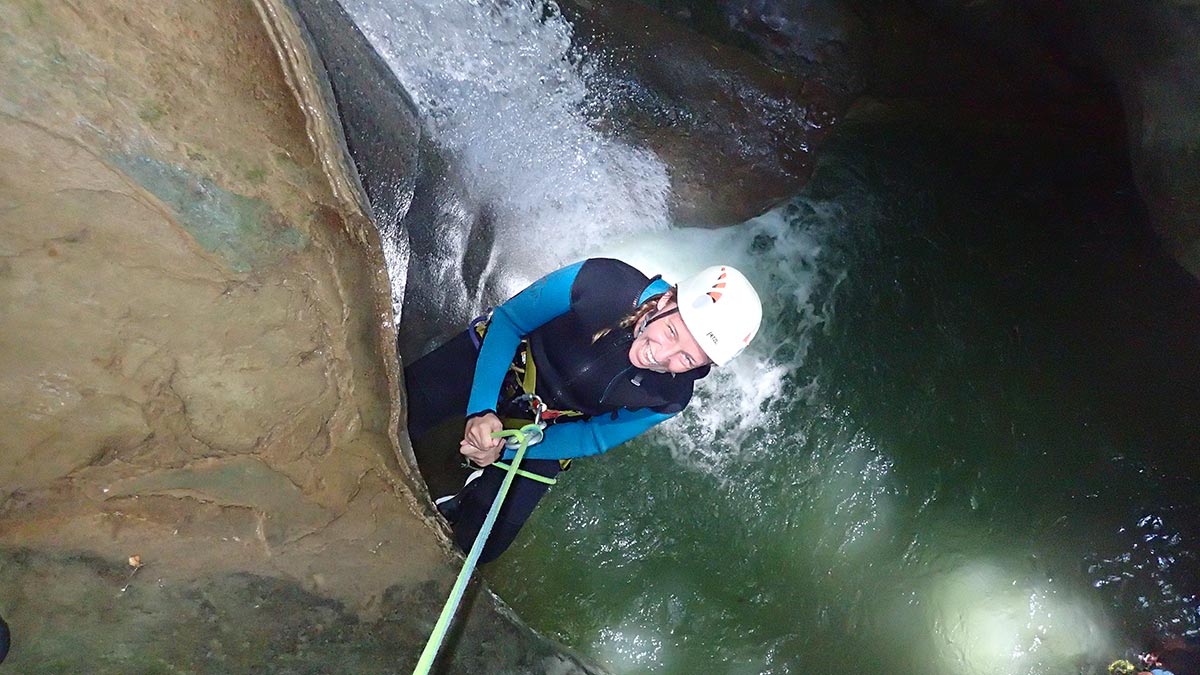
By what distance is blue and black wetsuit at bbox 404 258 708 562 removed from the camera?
97.0 inches

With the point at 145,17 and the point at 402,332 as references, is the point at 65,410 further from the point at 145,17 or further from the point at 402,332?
the point at 402,332

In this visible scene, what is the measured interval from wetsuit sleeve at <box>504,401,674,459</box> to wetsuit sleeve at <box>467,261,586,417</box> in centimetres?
36

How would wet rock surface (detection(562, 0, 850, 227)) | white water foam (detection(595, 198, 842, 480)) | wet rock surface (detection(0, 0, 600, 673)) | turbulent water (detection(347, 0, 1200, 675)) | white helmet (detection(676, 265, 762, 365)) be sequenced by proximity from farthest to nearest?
white water foam (detection(595, 198, 842, 480)) < wet rock surface (detection(562, 0, 850, 227)) < turbulent water (detection(347, 0, 1200, 675)) < white helmet (detection(676, 265, 762, 365)) < wet rock surface (detection(0, 0, 600, 673))

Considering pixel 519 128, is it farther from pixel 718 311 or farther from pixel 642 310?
pixel 718 311

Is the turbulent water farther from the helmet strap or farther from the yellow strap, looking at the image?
the helmet strap

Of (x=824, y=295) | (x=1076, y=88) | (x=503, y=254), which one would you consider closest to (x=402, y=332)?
(x=503, y=254)

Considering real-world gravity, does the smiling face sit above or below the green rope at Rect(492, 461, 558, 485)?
above

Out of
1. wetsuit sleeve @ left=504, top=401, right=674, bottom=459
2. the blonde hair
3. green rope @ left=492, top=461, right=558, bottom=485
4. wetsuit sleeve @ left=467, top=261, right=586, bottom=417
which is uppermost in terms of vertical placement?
the blonde hair

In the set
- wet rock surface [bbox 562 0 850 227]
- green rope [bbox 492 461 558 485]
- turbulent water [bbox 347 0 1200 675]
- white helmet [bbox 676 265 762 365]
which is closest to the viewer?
white helmet [bbox 676 265 762 365]

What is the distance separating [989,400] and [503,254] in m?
3.39

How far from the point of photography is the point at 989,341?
473 cm

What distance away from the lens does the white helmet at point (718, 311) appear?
2248 millimetres

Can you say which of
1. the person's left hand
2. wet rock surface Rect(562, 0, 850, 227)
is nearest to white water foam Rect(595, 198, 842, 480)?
wet rock surface Rect(562, 0, 850, 227)

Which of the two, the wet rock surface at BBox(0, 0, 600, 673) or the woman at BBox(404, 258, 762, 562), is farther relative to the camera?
the woman at BBox(404, 258, 762, 562)
